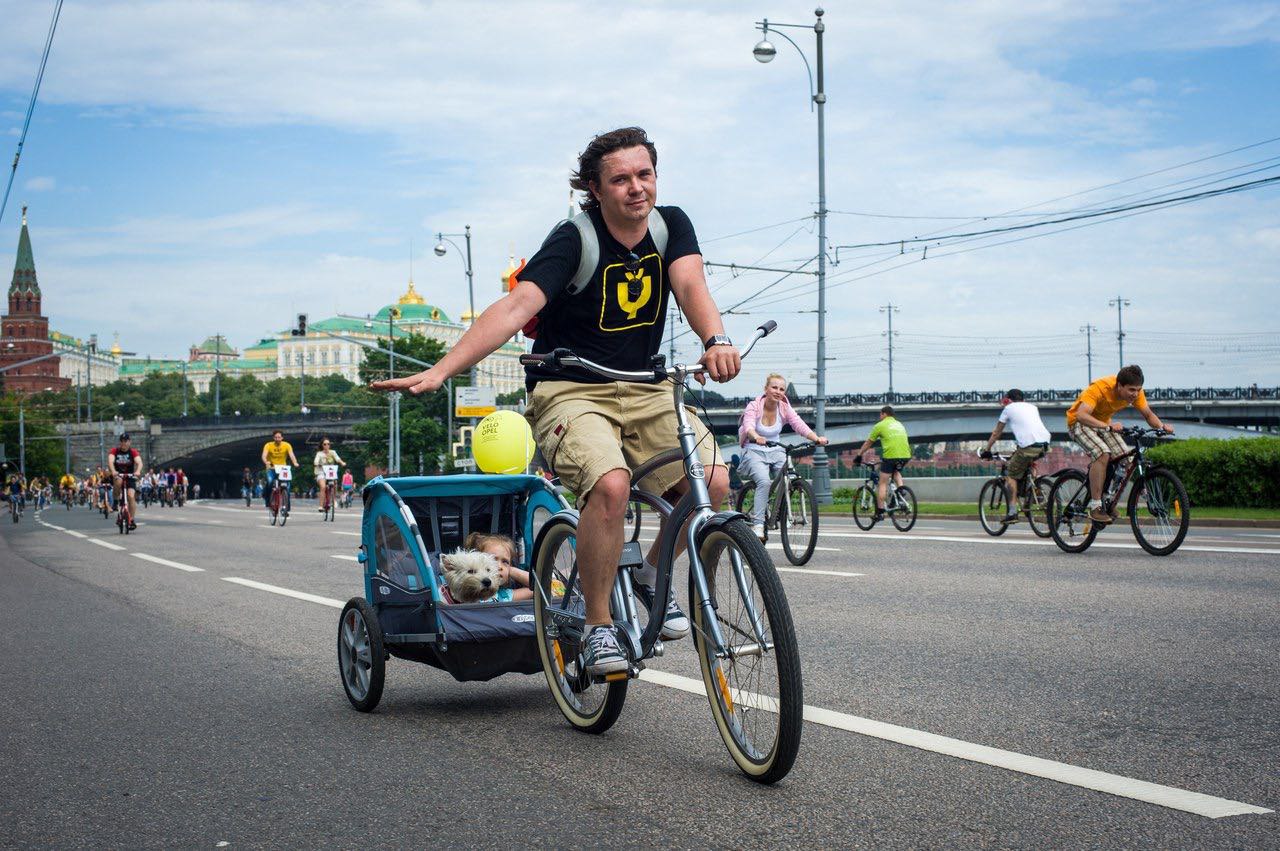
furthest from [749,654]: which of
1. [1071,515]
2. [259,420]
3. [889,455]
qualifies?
[259,420]

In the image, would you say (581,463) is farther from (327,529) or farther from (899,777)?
(327,529)

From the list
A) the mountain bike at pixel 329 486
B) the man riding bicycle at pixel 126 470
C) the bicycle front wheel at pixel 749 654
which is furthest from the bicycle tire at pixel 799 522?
the mountain bike at pixel 329 486

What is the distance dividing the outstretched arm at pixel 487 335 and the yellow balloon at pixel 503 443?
78.3 inches

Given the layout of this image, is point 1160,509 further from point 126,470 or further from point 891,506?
point 126,470

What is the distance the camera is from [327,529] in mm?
21688

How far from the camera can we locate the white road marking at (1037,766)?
3.32m

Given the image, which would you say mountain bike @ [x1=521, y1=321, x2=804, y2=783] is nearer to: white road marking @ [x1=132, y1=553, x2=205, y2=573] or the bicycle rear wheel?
white road marking @ [x1=132, y1=553, x2=205, y2=573]

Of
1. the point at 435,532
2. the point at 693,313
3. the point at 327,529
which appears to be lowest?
the point at 327,529

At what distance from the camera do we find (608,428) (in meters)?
4.19

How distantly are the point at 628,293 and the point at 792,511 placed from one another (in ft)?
26.4

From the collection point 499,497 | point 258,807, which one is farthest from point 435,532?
point 258,807

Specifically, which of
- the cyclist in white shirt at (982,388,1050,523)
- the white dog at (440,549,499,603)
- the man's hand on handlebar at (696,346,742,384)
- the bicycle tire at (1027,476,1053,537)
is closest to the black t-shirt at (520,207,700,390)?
the man's hand on handlebar at (696,346,742,384)

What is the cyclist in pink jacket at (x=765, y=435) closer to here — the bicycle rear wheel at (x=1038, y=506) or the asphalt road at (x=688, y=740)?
the bicycle rear wheel at (x=1038, y=506)

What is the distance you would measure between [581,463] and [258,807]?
1330 mm
